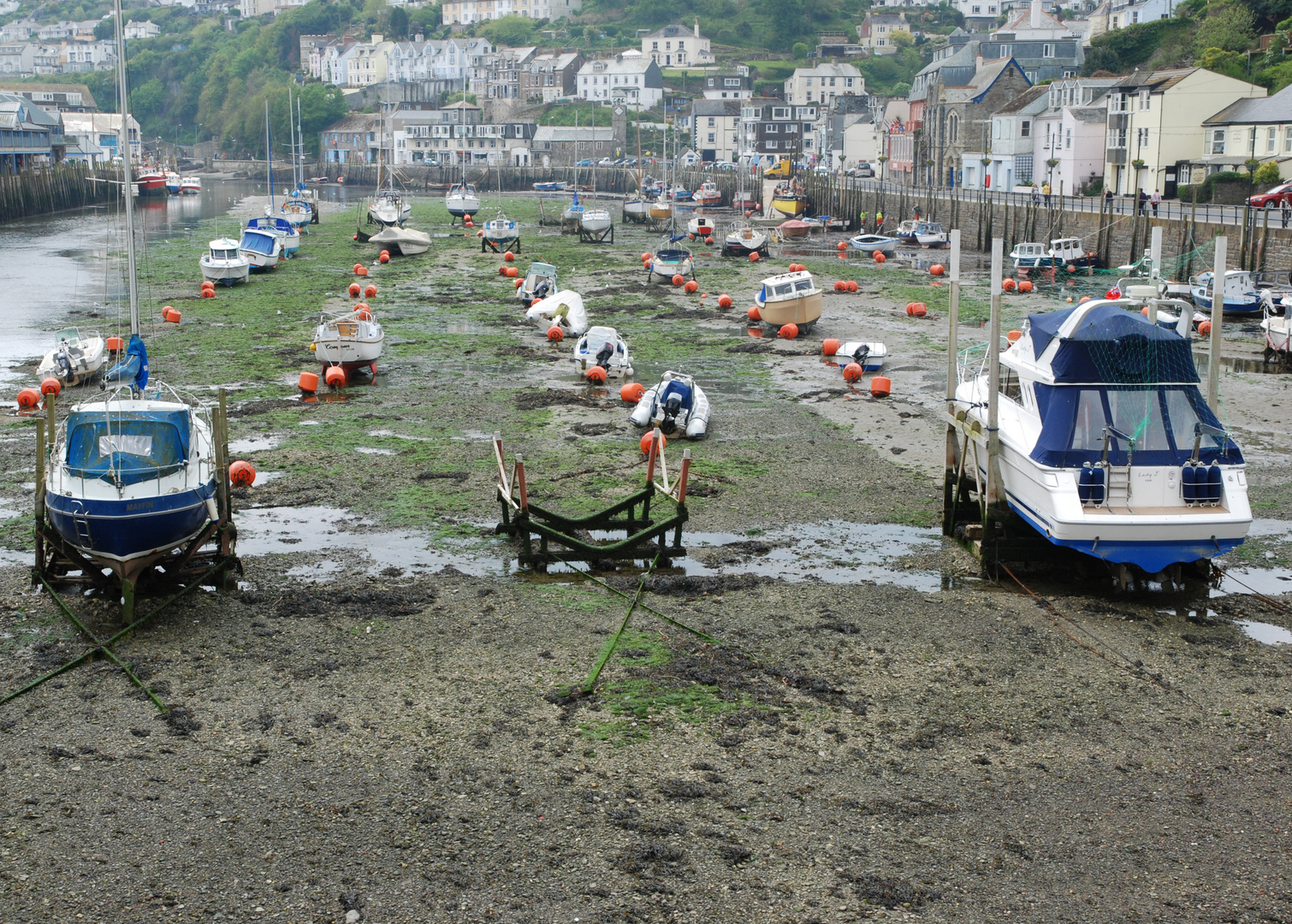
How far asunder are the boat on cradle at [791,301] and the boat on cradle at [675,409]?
11.6 meters

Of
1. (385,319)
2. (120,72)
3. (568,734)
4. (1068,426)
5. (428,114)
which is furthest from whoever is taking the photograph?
(428,114)

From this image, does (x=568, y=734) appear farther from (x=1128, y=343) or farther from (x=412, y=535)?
(x=1128, y=343)

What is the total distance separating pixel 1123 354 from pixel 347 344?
1757cm

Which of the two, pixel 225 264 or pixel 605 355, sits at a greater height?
pixel 225 264

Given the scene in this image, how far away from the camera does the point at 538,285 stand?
127 ft

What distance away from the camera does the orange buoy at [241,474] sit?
18.9 meters

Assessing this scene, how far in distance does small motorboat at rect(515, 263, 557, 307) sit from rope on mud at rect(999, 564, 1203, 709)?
25773 mm

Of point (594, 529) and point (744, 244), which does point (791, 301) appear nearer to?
point (594, 529)

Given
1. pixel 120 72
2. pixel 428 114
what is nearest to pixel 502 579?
pixel 120 72

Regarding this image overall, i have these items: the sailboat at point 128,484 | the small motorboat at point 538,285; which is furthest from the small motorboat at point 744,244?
the sailboat at point 128,484

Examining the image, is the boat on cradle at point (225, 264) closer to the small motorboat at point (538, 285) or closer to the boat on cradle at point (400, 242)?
the boat on cradle at point (400, 242)

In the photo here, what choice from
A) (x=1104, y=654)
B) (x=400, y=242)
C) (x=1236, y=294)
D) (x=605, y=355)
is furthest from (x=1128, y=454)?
(x=400, y=242)

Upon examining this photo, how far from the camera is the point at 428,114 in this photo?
540 feet

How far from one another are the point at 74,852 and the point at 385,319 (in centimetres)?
2894
